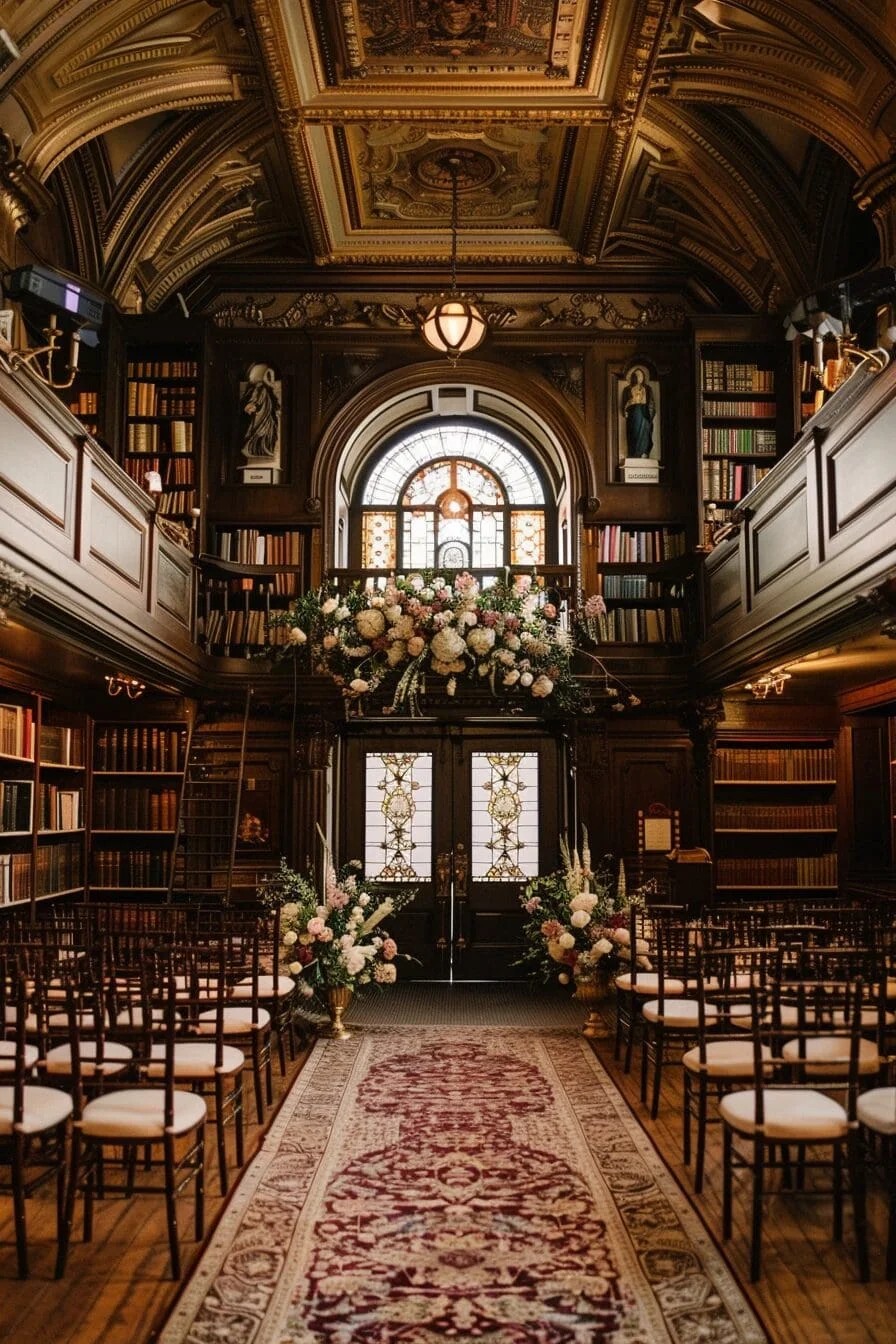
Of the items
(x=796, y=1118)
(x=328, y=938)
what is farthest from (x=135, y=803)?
(x=796, y=1118)

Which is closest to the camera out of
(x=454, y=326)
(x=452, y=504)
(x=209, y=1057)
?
(x=209, y=1057)

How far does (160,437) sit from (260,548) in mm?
1361

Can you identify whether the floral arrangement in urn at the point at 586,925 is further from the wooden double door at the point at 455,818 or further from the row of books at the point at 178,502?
the row of books at the point at 178,502

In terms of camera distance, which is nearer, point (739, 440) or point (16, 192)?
point (16, 192)

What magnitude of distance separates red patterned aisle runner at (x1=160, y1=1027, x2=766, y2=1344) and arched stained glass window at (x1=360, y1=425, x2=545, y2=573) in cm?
639

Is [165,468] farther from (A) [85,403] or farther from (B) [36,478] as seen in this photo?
(B) [36,478]

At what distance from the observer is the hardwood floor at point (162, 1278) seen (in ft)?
11.5

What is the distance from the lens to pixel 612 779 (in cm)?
1057

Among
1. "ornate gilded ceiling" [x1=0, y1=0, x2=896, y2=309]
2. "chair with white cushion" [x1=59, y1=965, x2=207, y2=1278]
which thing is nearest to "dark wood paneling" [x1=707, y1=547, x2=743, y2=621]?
"ornate gilded ceiling" [x1=0, y1=0, x2=896, y2=309]

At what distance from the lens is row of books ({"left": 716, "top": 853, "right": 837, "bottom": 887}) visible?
1025 centimetres

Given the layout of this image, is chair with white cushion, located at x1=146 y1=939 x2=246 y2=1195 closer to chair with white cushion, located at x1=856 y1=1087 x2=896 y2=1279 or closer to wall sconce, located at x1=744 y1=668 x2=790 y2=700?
chair with white cushion, located at x1=856 y1=1087 x2=896 y2=1279

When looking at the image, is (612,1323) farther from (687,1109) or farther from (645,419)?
(645,419)

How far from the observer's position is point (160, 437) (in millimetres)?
10766

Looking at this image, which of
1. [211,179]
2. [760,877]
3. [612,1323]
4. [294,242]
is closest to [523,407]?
[294,242]
